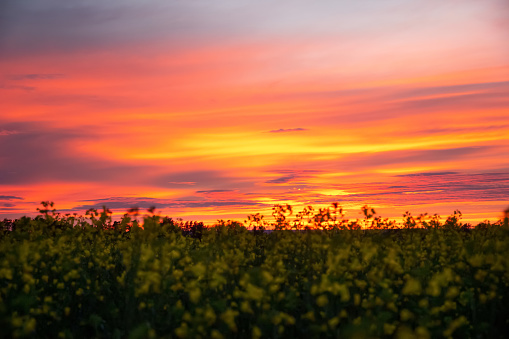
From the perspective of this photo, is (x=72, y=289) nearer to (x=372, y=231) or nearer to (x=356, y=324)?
(x=356, y=324)

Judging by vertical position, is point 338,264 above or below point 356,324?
above

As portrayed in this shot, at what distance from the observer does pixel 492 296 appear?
636cm

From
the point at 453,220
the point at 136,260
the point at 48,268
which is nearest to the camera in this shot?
the point at 136,260

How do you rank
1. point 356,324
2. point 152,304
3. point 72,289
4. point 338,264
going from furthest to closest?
point 72,289 → point 338,264 → point 152,304 → point 356,324

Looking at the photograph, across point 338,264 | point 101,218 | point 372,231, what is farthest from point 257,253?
point 338,264

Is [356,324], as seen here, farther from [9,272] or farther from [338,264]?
[9,272]

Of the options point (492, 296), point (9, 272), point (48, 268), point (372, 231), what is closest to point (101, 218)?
point (48, 268)

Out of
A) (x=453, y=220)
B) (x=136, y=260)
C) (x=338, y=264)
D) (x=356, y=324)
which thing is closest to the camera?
(x=356, y=324)

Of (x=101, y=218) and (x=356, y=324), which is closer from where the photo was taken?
(x=356, y=324)

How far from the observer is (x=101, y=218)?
461 inches

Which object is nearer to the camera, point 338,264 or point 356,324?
point 356,324

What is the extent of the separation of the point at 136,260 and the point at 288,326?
2382mm

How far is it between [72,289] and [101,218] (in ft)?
12.0

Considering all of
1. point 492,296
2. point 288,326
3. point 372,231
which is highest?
point 372,231
